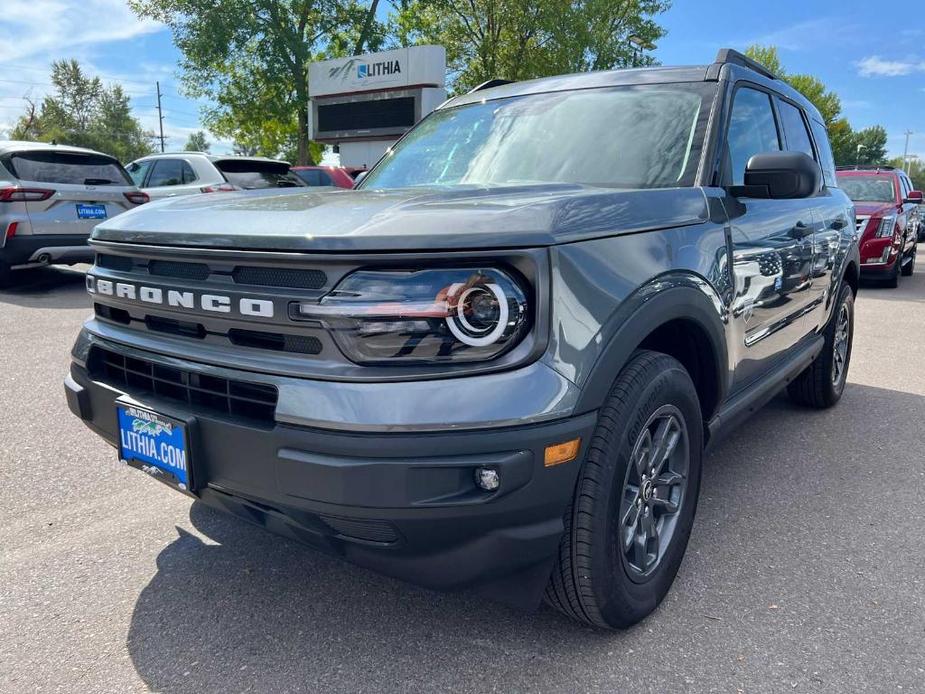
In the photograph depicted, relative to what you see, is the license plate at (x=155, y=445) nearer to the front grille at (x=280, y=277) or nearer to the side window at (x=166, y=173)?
the front grille at (x=280, y=277)

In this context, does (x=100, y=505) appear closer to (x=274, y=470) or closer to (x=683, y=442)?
(x=274, y=470)

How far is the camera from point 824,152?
15.0 feet

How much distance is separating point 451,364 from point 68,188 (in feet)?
26.4

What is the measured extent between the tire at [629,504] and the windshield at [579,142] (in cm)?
86

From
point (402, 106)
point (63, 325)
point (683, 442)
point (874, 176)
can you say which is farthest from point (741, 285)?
point (402, 106)

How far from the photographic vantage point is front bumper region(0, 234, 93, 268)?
8.02 meters

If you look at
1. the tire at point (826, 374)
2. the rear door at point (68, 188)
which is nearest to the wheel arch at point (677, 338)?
Answer: the tire at point (826, 374)

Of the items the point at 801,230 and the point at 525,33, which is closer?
the point at 801,230

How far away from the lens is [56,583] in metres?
2.51

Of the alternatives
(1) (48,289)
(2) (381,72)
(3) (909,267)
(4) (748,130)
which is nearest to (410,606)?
(4) (748,130)

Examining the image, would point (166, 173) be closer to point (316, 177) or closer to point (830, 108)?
point (316, 177)

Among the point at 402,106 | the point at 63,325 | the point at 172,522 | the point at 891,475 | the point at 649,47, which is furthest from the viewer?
the point at 649,47

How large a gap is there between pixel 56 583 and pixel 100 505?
0.65m

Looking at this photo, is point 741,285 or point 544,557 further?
point 741,285
